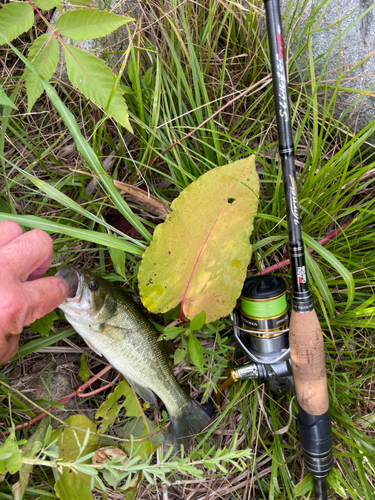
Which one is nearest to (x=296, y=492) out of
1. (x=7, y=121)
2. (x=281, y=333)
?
(x=281, y=333)

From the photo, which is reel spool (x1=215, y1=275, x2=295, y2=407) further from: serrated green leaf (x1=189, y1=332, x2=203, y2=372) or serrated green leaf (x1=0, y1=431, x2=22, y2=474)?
serrated green leaf (x1=0, y1=431, x2=22, y2=474)

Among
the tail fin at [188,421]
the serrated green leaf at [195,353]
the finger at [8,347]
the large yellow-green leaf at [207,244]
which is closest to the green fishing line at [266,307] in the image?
the large yellow-green leaf at [207,244]

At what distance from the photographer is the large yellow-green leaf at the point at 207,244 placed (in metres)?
1.89

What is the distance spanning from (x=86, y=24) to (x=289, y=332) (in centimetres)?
178

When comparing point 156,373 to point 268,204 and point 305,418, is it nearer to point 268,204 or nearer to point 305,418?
point 305,418

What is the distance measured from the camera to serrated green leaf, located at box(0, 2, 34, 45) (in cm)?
163

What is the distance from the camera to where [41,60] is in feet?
5.58

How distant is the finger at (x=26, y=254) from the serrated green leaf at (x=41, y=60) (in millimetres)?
591

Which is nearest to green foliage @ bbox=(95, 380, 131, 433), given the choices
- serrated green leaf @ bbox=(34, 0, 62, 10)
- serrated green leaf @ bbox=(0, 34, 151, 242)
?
serrated green leaf @ bbox=(0, 34, 151, 242)

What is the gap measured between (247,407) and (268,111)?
1889 millimetres

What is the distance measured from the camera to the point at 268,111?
94.1 inches

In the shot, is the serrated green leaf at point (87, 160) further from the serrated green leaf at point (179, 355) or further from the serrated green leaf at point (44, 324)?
the serrated green leaf at point (179, 355)

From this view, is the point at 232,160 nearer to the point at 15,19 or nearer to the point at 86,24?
the point at 86,24

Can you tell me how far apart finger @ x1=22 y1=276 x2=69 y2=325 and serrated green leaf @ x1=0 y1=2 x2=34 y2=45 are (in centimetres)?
108
